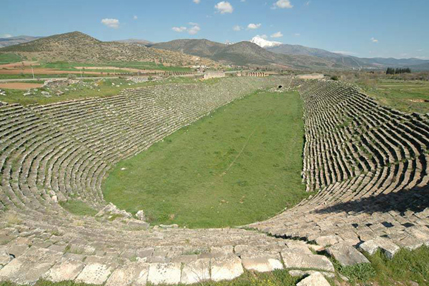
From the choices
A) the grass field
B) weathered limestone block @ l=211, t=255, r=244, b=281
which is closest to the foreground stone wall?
the grass field

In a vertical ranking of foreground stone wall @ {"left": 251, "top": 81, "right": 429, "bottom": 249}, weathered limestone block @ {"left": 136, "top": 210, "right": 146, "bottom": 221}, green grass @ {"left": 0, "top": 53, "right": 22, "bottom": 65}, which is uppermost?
green grass @ {"left": 0, "top": 53, "right": 22, "bottom": 65}

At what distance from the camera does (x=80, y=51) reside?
76.3m

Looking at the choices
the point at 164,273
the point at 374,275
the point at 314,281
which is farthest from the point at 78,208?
the point at 374,275

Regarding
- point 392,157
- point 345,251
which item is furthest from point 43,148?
point 392,157

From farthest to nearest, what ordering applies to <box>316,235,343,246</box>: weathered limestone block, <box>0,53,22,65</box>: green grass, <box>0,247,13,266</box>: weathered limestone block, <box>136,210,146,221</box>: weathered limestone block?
<box>0,53,22,65</box>: green grass, <box>136,210,146,221</box>: weathered limestone block, <box>316,235,343,246</box>: weathered limestone block, <box>0,247,13,266</box>: weathered limestone block

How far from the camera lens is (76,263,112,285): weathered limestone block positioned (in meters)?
4.39

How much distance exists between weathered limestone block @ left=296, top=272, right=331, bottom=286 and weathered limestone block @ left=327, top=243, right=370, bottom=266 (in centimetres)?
81

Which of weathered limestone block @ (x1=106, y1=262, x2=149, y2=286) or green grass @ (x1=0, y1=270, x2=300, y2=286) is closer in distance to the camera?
green grass @ (x1=0, y1=270, x2=300, y2=286)

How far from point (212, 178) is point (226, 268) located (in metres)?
9.94

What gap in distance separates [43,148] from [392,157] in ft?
61.8

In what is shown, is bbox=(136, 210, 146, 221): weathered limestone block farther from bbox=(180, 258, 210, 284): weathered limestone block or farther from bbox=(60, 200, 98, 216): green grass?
bbox=(180, 258, 210, 284): weathered limestone block

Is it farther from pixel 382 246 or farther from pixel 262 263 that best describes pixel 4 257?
pixel 382 246

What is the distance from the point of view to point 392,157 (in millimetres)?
12547

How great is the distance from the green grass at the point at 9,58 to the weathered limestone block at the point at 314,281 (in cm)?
8006
